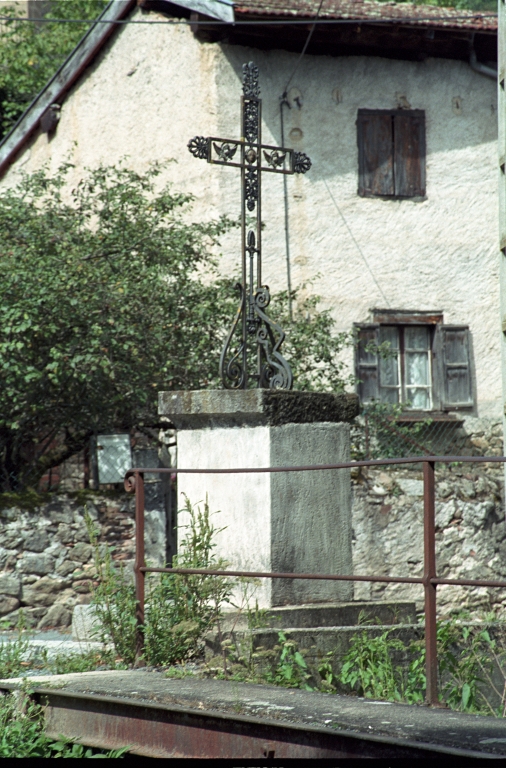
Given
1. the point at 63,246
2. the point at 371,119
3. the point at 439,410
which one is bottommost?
the point at 439,410

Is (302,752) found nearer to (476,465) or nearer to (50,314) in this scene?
(50,314)

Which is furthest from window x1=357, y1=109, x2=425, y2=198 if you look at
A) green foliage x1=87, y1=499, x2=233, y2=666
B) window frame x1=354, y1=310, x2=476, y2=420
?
green foliage x1=87, y1=499, x2=233, y2=666

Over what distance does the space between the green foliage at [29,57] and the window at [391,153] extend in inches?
264

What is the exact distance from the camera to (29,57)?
1778cm

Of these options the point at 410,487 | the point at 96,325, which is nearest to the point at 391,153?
the point at 410,487

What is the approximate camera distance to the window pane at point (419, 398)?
46.9 ft

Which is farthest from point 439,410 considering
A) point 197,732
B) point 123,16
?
point 197,732

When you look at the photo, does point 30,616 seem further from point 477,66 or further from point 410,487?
point 477,66

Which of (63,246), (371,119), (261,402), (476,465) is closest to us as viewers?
(261,402)

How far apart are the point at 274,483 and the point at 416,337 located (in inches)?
→ 377

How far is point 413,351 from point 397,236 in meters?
1.64

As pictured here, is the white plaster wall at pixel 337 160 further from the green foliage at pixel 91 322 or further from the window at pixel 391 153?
the green foliage at pixel 91 322

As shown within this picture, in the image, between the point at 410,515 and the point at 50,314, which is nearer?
the point at 50,314

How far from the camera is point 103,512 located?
977cm
